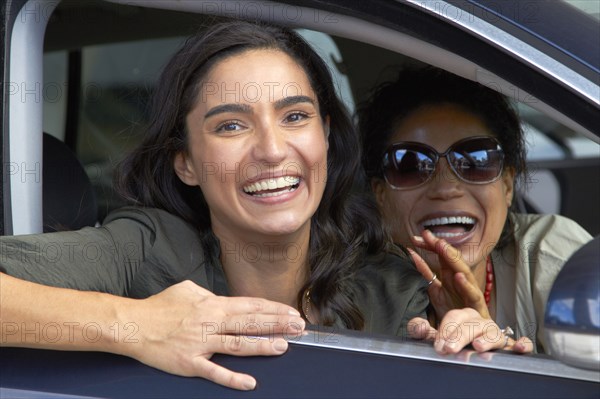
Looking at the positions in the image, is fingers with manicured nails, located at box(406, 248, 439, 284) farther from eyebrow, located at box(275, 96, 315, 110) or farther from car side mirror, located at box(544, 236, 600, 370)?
car side mirror, located at box(544, 236, 600, 370)

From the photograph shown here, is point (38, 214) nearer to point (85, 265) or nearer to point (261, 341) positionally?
point (85, 265)

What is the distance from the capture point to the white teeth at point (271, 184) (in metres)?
2.04

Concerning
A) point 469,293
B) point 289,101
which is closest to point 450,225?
point 469,293

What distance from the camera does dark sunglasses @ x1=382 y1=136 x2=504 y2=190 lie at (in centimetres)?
251

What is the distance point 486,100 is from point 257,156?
87cm

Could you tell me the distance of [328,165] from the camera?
2461mm

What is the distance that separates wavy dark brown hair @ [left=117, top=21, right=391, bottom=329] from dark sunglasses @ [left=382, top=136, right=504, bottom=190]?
0.47ft

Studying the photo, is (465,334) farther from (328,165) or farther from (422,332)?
(328,165)

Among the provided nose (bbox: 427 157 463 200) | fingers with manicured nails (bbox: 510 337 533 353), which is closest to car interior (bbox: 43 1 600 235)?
nose (bbox: 427 157 463 200)

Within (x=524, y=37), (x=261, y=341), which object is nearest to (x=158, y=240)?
(x=261, y=341)

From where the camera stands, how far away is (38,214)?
2059mm

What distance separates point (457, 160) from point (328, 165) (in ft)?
1.17

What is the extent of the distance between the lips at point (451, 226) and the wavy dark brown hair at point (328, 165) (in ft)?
0.53

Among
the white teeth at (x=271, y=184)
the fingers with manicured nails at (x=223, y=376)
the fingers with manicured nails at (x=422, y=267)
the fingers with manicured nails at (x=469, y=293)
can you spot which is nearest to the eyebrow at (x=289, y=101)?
the white teeth at (x=271, y=184)
